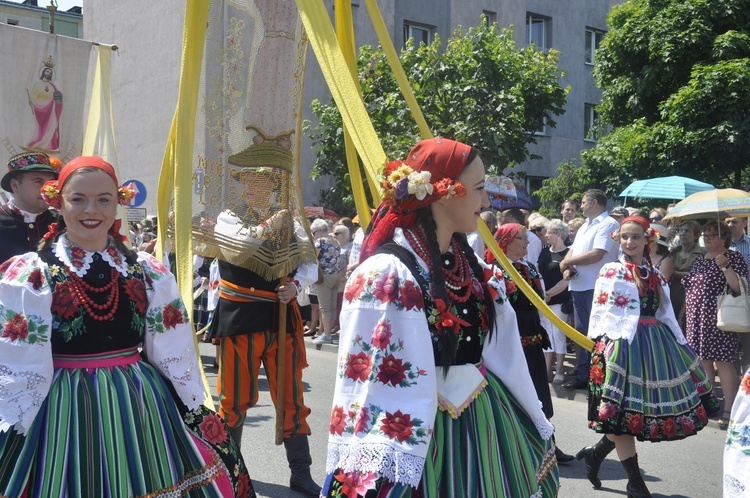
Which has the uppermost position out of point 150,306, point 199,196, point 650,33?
point 650,33

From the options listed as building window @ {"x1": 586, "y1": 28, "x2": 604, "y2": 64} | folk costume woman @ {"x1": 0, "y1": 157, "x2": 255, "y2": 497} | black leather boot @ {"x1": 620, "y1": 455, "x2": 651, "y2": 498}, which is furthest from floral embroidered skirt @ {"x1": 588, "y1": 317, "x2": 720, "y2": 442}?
building window @ {"x1": 586, "y1": 28, "x2": 604, "y2": 64}

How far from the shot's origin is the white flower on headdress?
2.95 meters

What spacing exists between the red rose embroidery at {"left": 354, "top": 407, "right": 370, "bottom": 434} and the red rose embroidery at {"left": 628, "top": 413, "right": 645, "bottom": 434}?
300 centimetres

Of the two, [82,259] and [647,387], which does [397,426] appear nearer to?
[82,259]

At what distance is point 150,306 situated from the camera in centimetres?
359

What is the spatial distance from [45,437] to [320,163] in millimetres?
14887


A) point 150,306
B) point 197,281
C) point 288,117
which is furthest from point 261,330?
point 197,281

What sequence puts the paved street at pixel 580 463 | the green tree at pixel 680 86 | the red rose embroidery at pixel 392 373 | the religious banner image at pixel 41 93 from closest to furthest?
1. the red rose embroidery at pixel 392 373
2. the paved street at pixel 580 463
3. the religious banner image at pixel 41 93
4. the green tree at pixel 680 86

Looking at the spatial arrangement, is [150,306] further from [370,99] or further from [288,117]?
[370,99]

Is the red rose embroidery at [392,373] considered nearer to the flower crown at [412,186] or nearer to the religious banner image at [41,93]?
the flower crown at [412,186]

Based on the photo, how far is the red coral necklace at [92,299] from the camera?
3396 millimetres

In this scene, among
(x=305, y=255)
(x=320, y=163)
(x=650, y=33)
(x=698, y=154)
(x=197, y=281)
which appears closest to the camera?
→ (x=305, y=255)

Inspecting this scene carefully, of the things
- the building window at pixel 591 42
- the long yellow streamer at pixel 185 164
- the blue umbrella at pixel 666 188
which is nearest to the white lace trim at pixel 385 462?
the long yellow streamer at pixel 185 164

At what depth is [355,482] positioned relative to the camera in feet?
8.85
